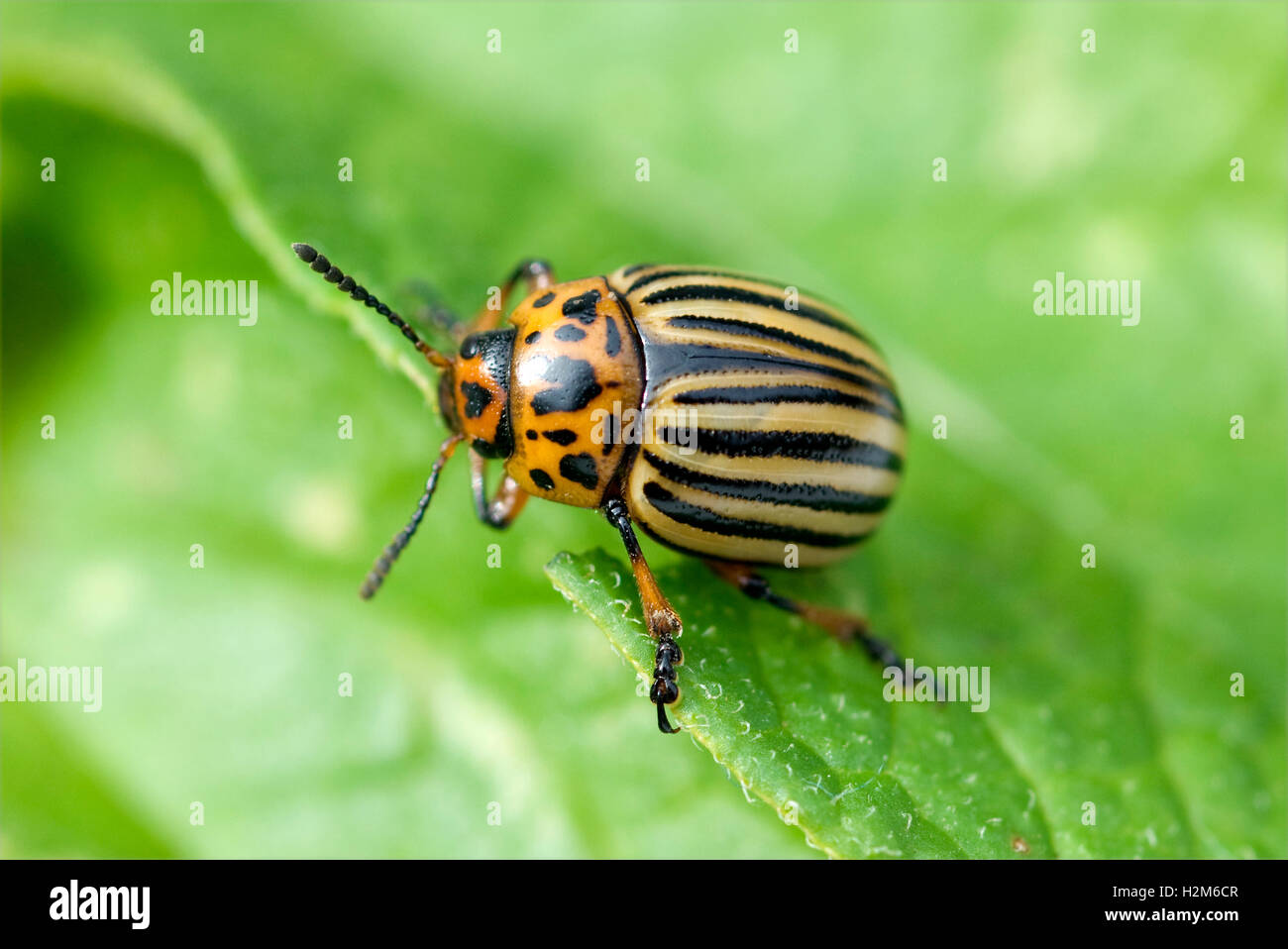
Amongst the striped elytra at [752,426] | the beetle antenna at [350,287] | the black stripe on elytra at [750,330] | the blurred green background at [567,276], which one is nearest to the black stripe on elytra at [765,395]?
the striped elytra at [752,426]

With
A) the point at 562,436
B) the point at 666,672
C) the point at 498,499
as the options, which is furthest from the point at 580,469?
the point at 666,672

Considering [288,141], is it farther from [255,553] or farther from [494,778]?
[494,778]

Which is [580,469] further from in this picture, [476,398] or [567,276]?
[567,276]

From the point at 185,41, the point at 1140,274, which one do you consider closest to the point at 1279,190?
the point at 1140,274

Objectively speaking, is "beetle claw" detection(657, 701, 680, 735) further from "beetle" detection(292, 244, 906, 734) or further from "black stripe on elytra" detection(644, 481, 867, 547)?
"black stripe on elytra" detection(644, 481, 867, 547)

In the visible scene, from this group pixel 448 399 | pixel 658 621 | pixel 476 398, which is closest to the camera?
pixel 658 621

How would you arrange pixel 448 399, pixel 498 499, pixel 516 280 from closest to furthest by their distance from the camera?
pixel 448 399 < pixel 498 499 < pixel 516 280
